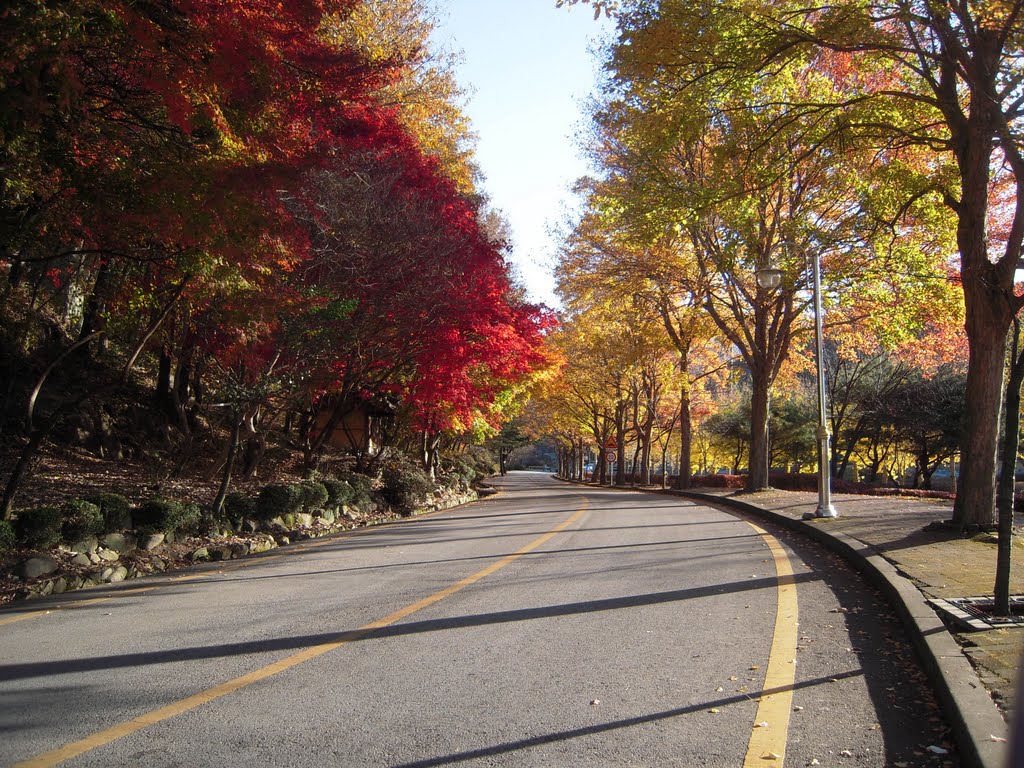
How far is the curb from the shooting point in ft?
10.6

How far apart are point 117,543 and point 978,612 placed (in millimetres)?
8519

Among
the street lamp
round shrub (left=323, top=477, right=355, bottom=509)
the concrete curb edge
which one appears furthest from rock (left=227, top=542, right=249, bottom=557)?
the street lamp

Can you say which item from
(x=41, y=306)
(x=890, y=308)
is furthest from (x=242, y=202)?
(x=890, y=308)

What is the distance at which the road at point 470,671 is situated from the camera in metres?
3.46

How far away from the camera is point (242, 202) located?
802 centimetres

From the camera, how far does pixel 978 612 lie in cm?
546

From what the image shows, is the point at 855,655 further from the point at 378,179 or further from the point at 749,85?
A: the point at 378,179

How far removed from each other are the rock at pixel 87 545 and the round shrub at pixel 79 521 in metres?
0.04

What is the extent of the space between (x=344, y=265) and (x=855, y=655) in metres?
10.4

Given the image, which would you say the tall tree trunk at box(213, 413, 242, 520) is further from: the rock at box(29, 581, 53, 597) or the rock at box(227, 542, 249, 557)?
the rock at box(29, 581, 53, 597)

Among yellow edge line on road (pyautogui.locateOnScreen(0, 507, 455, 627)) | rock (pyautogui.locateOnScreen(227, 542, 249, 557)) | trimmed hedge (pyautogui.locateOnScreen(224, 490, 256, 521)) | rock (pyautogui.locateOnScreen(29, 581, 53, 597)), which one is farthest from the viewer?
trimmed hedge (pyautogui.locateOnScreen(224, 490, 256, 521))

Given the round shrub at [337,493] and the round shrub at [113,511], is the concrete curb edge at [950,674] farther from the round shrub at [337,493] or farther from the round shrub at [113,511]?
the round shrub at [337,493]

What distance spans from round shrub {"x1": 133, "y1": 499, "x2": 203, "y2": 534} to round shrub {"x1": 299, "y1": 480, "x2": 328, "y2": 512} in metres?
2.96

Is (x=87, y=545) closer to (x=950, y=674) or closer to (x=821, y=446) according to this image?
(x=950, y=674)
